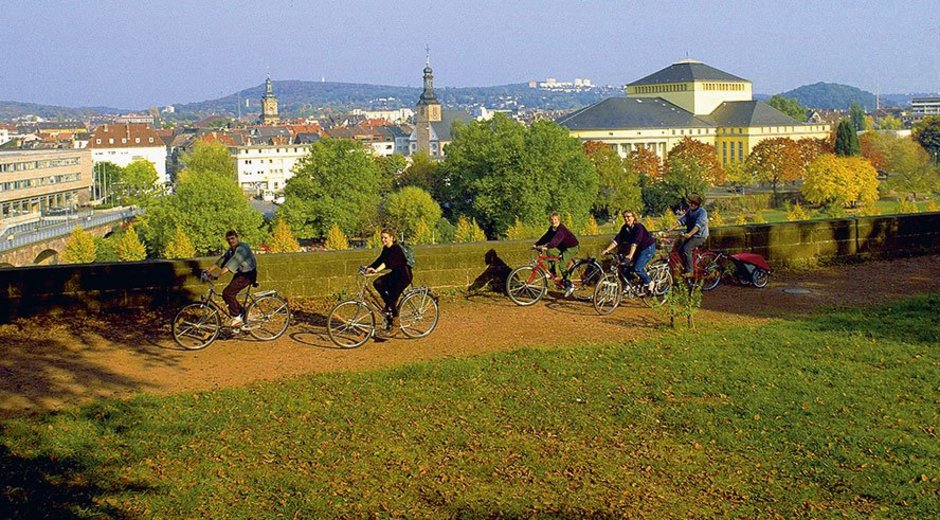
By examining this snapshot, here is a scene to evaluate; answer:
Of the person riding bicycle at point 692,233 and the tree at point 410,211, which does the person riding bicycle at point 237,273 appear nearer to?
the person riding bicycle at point 692,233

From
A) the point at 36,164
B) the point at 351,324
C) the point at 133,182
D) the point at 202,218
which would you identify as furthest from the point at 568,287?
the point at 133,182

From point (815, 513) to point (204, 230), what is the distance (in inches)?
2571

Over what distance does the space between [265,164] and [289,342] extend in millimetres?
158295

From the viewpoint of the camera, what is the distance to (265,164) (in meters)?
167

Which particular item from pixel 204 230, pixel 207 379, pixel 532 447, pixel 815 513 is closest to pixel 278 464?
pixel 532 447

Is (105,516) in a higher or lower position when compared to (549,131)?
lower

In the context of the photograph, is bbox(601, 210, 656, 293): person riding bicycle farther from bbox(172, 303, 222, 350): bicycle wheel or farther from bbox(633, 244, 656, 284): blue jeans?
bbox(172, 303, 222, 350): bicycle wheel

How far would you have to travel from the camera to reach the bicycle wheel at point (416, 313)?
12586mm

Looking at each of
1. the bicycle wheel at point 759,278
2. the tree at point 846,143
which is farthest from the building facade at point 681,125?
the bicycle wheel at point 759,278

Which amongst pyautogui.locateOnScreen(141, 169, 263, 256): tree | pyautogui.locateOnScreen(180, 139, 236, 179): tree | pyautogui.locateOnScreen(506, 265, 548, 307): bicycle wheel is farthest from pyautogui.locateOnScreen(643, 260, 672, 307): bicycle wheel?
pyautogui.locateOnScreen(180, 139, 236, 179): tree

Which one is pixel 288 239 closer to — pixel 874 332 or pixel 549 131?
pixel 549 131

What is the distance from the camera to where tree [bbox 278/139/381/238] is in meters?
76.6

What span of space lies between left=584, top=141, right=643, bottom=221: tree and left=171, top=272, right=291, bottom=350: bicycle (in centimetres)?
7086

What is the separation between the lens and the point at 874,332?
41.8 feet
